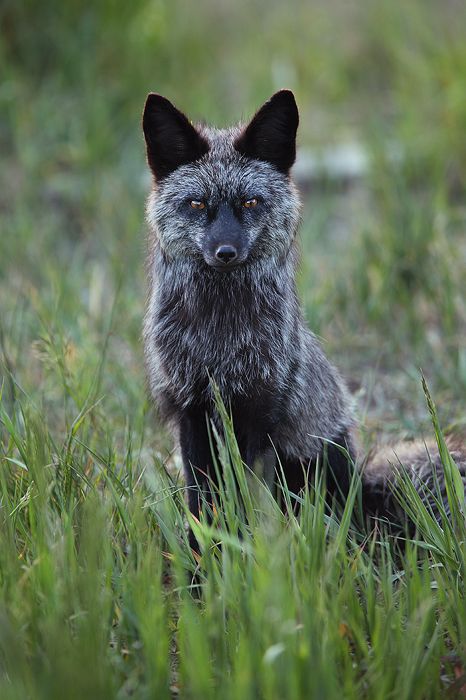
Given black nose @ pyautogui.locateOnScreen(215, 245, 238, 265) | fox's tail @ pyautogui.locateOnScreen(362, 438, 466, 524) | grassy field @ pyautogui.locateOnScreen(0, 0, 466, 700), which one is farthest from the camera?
fox's tail @ pyautogui.locateOnScreen(362, 438, 466, 524)

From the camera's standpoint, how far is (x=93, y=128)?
24.9ft

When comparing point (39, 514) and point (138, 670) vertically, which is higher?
point (39, 514)

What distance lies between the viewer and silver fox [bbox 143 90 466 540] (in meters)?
3.59

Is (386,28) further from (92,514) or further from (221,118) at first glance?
(92,514)

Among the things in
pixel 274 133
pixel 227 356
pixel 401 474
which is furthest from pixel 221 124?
pixel 401 474

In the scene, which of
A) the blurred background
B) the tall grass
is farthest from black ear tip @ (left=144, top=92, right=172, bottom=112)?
the tall grass

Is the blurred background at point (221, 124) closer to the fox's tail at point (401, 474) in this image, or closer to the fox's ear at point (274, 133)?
the fox's tail at point (401, 474)

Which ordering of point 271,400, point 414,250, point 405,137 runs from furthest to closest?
1. point 405,137
2. point 414,250
3. point 271,400

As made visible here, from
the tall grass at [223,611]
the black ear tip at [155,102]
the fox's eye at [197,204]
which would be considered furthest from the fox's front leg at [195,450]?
the black ear tip at [155,102]

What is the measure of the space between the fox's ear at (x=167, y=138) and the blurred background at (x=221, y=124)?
791mm

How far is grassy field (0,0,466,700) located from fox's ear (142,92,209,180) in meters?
0.83

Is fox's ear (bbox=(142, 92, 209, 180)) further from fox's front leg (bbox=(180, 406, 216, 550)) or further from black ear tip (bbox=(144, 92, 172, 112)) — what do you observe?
fox's front leg (bbox=(180, 406, 216, 550))

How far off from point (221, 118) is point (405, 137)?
5.48 feet

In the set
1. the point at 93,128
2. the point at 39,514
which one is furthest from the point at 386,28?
the point at 39,514
